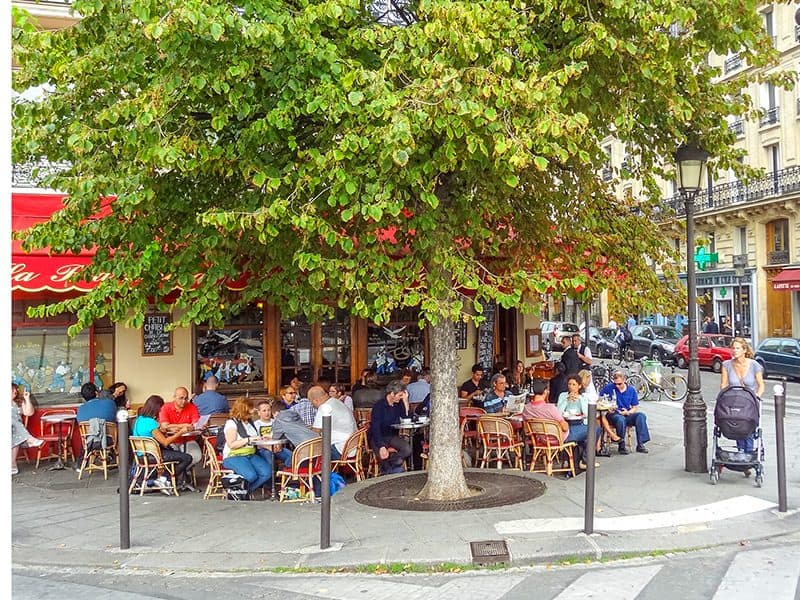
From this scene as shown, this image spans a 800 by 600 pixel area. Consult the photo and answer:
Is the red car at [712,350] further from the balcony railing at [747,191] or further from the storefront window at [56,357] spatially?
the storefront window at [56,357]

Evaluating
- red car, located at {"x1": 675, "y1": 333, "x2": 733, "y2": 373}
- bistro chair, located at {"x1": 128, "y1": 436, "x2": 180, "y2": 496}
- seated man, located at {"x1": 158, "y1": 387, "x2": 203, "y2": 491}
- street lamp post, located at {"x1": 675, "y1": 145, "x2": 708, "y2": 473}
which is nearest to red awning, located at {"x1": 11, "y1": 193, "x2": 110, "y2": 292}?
seated man, located at {"x1": 158, "y1": 387, "x2": 203, "y2": 491}

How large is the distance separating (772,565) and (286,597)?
4.18 metres

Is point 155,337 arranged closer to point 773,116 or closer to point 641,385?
point 641,385

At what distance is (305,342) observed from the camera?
1445 cm

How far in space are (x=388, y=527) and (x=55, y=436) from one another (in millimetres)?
7188

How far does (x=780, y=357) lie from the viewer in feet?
75.7

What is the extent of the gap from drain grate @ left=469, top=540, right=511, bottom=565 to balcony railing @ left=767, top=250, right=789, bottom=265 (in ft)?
108

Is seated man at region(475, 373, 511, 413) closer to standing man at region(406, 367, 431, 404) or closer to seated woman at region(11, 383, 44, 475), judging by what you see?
standing man at region(406, 367, 431, 404)

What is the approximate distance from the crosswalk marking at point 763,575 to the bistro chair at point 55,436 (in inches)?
386

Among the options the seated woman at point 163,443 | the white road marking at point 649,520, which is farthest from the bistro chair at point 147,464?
the white road marking at point 649,520

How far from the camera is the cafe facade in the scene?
12.5 metres

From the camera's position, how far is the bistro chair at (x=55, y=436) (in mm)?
11898

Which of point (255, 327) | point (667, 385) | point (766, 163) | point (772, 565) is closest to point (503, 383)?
point (255, 327)

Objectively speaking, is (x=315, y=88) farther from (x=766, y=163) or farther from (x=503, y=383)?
(x=766, y=163)
